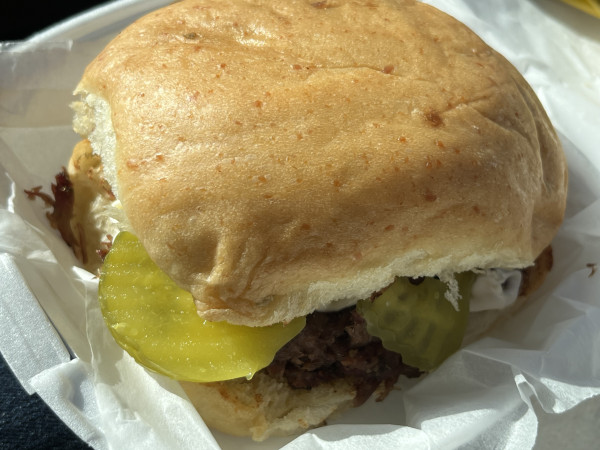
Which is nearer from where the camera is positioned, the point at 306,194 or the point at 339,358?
the point at 306,194

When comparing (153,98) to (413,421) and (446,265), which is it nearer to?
(446,265)

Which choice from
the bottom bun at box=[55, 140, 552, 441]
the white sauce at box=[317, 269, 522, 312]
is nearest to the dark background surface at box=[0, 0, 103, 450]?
the bottom bun at box=[55, 140, 552, 441]

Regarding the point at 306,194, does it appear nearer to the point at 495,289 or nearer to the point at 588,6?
the point at 495,289

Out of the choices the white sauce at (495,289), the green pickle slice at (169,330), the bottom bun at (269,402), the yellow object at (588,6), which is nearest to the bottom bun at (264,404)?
the bottom bun at (269,402)

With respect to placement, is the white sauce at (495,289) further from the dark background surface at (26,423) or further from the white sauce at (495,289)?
the dark background surface at (26,423)

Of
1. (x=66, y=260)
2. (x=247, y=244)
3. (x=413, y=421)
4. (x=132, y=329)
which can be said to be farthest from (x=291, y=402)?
(x=66, y=260)

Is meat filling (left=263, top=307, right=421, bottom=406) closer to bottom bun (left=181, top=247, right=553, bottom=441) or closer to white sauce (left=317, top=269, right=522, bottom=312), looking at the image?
bottom bun (left=181, top=247, right=553, bottom=441)

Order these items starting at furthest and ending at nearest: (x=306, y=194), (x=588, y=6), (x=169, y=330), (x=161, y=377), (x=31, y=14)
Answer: (x=31, y=14)
(x=588, y=6)
(x=161, y=377)
(x=169, y=330)
(x=306, y=194)

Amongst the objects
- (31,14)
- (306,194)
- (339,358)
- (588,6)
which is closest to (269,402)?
(339,358)
